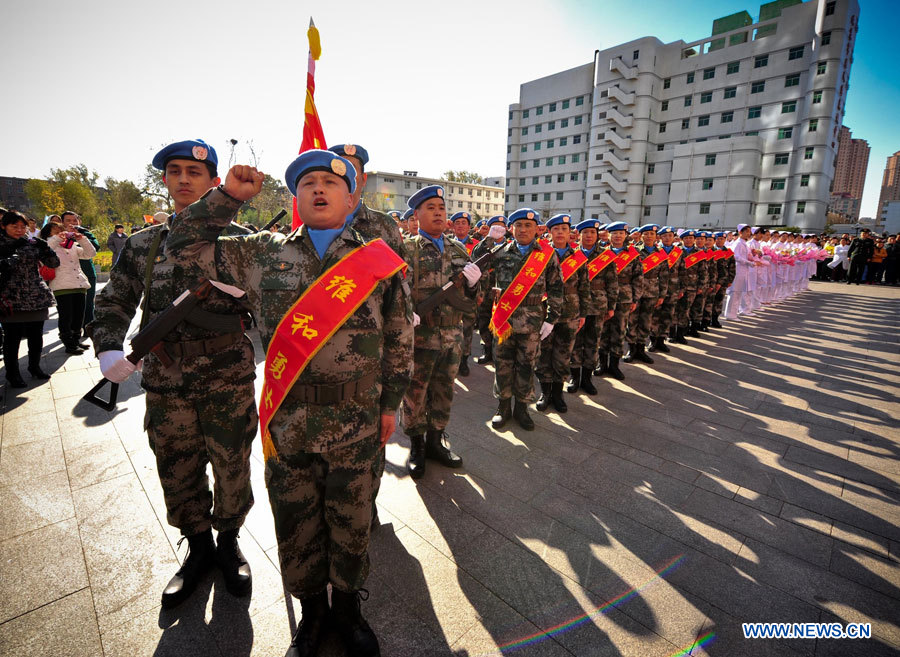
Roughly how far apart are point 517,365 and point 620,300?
2893 mm

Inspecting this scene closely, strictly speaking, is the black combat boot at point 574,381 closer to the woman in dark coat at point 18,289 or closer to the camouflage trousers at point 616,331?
the camouflage trousers at point 616,331

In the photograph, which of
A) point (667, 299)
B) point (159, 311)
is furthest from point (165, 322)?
point (667, 299)

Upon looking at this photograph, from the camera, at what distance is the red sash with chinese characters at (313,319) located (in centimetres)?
193

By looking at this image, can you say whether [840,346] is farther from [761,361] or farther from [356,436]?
[356,436]

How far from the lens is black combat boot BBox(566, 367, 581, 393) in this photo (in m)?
6.11

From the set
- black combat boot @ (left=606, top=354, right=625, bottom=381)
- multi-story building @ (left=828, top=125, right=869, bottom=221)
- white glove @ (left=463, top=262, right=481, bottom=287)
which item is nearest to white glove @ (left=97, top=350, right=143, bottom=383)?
white glove @ (left=463, top=262, right=481, bottom=287)

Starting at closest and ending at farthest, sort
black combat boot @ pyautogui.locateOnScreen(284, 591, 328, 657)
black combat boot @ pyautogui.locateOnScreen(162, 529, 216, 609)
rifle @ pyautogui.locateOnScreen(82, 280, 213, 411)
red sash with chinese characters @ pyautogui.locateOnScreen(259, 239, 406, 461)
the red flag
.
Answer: red sash with chinese characters @ pyautogui.locateOnScreen(259, 239, 406, 461) → black combat boot @ pyautogui.locateOnScreen(284, 591, 328, 657) → rifle @ pyautogui.locateOnScreen(82, 280, 213, 411) → black combat boot @ pyautogui.locateOnScreen(162, 529, 216, 609) → the red flag

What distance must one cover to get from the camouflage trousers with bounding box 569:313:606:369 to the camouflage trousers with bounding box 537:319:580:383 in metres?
0.72

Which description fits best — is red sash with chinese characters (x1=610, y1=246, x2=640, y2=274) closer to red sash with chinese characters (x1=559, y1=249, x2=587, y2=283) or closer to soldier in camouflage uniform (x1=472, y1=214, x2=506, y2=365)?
red sash with chinese characters (x1=559, y1=249, x2=587, y2=283)

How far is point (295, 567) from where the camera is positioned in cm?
204

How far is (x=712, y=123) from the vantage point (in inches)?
1770

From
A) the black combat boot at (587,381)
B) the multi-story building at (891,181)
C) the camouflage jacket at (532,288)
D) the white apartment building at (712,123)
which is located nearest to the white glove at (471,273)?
the camouflage jacket at (532,288)

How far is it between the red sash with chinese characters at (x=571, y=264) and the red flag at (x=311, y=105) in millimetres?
3647

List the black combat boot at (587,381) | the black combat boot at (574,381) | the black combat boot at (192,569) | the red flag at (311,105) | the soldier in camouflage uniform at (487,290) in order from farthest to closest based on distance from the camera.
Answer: the black combat boot at (574,381) → the black combat boot at (587,381) → the soldier in camouflage uniform at (487,290) → the red flag at (311,105) → the black combat boot at (192,569)
